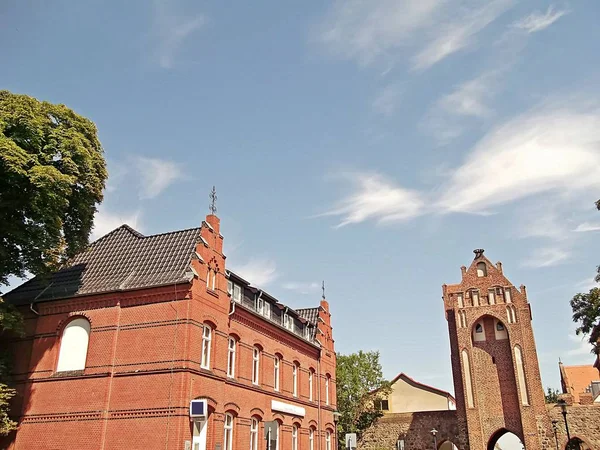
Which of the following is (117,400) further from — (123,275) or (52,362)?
(123,275)

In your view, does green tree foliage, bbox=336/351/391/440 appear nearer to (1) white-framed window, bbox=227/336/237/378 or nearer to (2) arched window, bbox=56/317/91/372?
(1) white-framed window, bbox=227/336/237/378

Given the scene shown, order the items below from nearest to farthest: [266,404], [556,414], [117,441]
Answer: [117,441]
[266,404]
[556,414]

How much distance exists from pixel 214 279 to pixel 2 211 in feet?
28.6

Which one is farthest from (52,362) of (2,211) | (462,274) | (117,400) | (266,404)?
(462,274)

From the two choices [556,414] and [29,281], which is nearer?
[29,281]

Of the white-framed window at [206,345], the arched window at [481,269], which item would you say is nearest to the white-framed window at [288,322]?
the white-framed window at [206,345]

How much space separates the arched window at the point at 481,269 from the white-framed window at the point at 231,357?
30.0 m

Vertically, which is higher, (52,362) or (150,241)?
(150,241)

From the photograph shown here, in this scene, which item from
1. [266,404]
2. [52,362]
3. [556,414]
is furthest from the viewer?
[556,414]

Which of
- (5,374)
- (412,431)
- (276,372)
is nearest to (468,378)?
(412,431)

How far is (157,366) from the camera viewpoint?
20.8m

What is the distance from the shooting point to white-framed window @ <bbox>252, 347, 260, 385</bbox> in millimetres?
26984

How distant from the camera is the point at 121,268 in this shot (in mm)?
23672

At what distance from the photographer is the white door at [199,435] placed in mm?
20752
